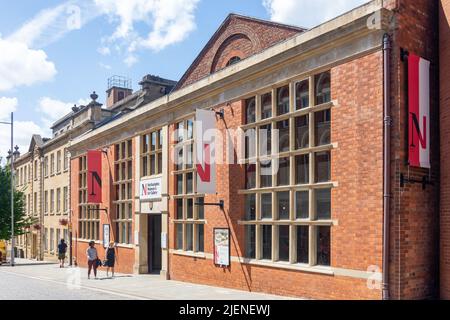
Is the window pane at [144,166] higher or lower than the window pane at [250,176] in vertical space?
higher

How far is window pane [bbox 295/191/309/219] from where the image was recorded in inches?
510

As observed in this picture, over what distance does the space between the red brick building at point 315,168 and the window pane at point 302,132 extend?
39 mm

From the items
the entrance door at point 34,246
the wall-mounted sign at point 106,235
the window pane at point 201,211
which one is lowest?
the entrance door at point 34,246

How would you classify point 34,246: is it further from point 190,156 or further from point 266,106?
point 266,106

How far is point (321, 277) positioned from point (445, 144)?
14.5 ft

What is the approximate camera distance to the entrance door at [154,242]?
22203 mm

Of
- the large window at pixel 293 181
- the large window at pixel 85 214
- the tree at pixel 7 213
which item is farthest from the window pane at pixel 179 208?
the tree at pixel 7 213

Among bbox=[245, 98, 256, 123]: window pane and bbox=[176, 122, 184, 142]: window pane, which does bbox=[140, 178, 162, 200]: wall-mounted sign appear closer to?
bbox=[176, 122, 184, 142]: window pane

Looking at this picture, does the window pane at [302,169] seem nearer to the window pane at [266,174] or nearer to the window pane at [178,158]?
the window pane at [266,174]

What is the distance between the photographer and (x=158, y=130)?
20609mm

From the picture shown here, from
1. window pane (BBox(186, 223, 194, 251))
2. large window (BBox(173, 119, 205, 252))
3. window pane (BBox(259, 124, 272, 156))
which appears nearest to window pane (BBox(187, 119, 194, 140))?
large window (BBox(173, 119, 205, 252))

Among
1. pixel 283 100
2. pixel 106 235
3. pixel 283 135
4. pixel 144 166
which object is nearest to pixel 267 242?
pixel 283 135

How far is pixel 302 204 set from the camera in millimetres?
13078
